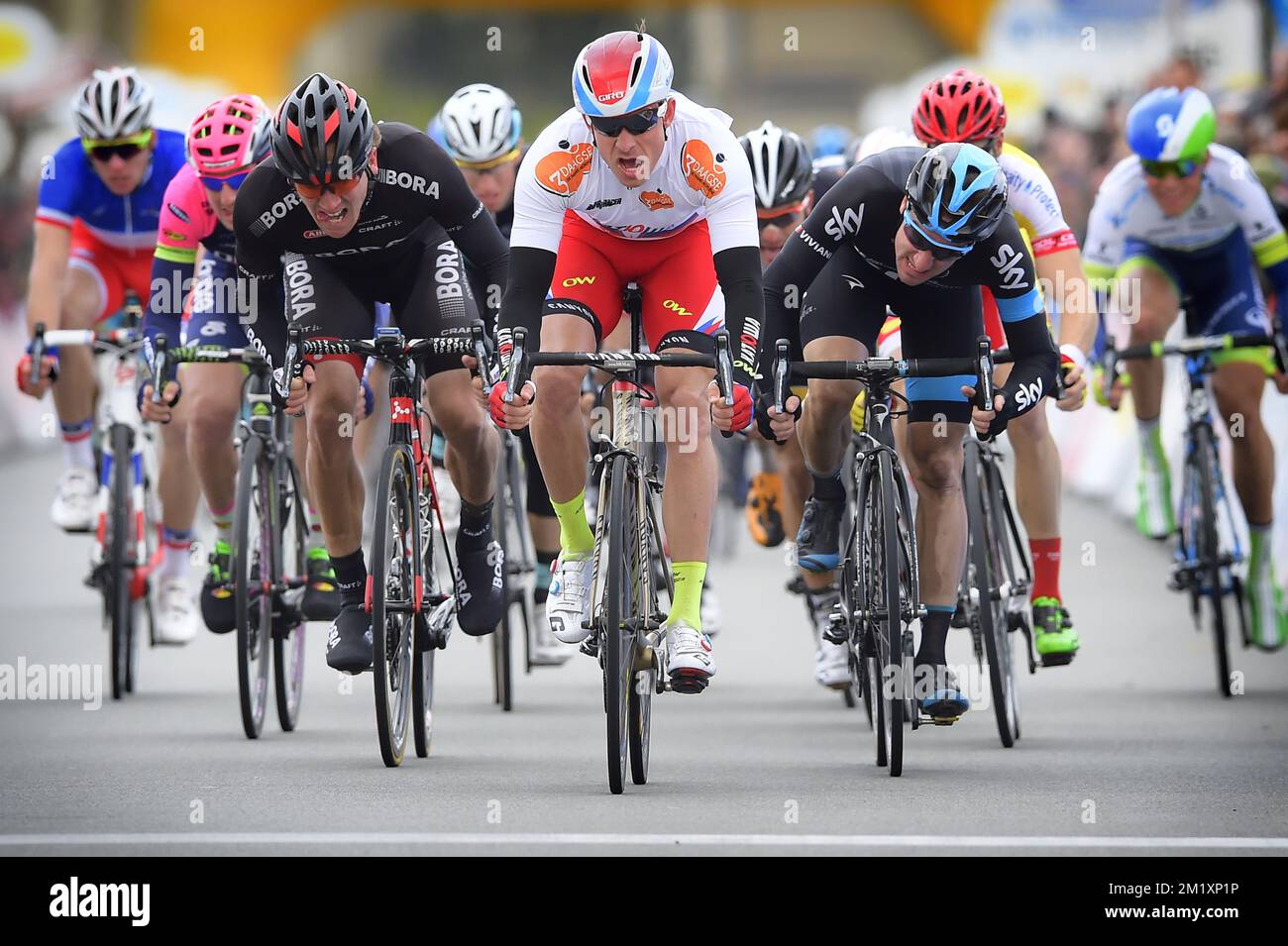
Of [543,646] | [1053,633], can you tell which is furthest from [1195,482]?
[543,646]

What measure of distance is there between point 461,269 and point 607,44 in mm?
1409

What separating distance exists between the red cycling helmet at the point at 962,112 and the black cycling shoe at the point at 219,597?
320 centimetres

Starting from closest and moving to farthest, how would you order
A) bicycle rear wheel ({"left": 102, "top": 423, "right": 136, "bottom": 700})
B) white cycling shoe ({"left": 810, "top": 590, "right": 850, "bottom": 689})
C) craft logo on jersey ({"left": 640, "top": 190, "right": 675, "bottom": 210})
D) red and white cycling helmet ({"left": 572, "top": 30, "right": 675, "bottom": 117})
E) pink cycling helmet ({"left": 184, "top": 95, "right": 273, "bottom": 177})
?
red and white cycling helmet ({"left": 572, "top": 30, "right": 675, "bottom": 117}), craft logo on jersey ({"left": 640, "top": 190, "right": 675, "bottom": 210}), pink cycling helmet ({"left": 184, "top": 95, "right": 273, "bottom": 177}), white cycling shoe ({"left": 810, "top": 590, "right": 850, "bottom": 689}), bicycle rear wheel ({"left": 102, "top": 423, "right": 136, "bottom": 700})

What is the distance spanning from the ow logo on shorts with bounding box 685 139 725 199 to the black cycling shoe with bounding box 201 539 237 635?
247 centimetres

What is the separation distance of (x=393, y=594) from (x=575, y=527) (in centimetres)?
65

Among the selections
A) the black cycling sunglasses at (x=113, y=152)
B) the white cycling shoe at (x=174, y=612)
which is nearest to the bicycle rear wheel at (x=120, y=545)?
the white cycling shoe at (x=174, y=612)

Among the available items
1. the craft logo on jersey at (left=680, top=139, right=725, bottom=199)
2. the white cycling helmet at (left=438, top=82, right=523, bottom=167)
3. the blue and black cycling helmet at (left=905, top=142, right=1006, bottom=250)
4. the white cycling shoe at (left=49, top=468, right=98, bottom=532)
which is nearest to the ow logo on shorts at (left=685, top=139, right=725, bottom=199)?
the craft logo on jersey at (left=680, top=139, right=725, bottom=199)

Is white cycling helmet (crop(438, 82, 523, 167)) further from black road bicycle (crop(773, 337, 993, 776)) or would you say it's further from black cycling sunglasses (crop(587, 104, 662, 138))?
black cycling sunglasses (crop(587, 104, 662, 138))

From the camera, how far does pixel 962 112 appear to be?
30.8 feet

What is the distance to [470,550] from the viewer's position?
884cm

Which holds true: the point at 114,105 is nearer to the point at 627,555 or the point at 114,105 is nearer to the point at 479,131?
the point at 479,131

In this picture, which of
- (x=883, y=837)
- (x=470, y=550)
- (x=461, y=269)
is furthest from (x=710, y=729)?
(x=883, y=837)

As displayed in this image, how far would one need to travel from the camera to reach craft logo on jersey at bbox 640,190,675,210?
26.2 ft

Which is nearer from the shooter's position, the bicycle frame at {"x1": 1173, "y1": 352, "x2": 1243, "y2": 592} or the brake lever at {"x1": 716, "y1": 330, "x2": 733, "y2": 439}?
the brake lever at {"x1": 716, "y1": 330, "x2": 733, "y2": 439}
